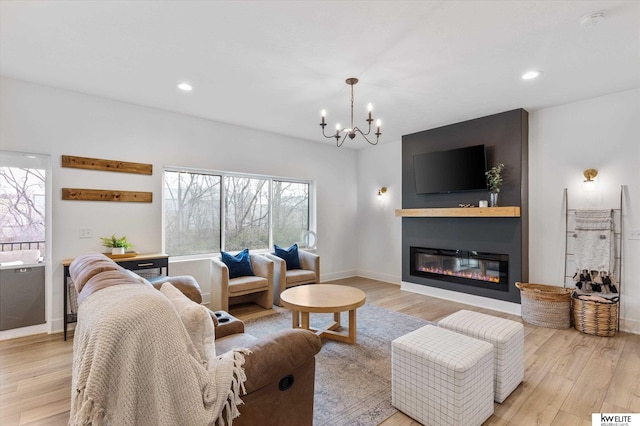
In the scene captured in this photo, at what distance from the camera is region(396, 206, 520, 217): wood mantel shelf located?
155 inches

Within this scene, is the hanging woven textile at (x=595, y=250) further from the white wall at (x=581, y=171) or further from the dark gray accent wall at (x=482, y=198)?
the dark gray accent wall at (x=482, y=198)

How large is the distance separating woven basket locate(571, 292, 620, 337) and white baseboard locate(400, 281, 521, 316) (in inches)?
26.9

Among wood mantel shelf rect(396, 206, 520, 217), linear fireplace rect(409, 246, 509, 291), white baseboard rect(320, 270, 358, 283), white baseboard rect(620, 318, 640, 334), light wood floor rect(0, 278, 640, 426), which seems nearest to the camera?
light wood floor rect(0, 278, 640, 426)

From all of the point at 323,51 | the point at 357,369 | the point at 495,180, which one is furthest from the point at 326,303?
the point at 495,180

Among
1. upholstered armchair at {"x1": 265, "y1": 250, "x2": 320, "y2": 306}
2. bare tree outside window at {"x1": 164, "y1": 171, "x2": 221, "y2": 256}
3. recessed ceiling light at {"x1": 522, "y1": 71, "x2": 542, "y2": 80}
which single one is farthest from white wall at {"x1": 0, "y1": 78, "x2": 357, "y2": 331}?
recessed ceiling light at {"x1": 522, "y1": 71, "x2": 542, "y2": 80}

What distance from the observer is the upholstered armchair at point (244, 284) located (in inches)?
150

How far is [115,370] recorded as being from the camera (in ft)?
3.34

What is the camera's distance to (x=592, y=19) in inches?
83.7

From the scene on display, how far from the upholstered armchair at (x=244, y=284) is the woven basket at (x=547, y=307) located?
323 centimetres

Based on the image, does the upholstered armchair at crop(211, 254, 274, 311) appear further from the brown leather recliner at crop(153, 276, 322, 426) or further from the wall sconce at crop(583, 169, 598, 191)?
the wall sconce at crop(583, 169, 598, 191)

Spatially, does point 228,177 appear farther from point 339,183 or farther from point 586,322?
point 586,322

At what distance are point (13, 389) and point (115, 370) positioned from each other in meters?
2.24

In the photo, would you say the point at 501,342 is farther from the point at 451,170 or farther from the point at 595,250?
the point at 451,170

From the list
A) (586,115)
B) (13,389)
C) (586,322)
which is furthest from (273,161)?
(586,322)
